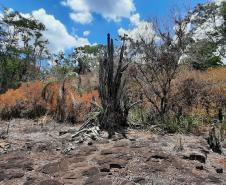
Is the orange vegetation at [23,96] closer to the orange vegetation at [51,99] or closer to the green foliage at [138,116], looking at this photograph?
the orange vegetation at [51,99]

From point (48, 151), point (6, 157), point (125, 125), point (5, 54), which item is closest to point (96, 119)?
point (125, 125)

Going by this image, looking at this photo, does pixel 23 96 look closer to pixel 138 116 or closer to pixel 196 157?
pixel 138 116

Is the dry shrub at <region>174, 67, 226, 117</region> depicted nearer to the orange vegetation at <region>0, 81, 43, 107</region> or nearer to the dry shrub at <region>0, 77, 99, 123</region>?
the dry shrub at <region>0, 77, 99, 123</region>

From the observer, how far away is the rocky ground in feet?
19.0

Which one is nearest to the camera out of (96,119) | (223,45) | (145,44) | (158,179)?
(158,179)

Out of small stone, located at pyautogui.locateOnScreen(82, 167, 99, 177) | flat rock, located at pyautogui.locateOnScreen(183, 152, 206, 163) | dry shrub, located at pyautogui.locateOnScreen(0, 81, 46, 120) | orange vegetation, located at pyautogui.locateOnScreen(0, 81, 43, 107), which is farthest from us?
orange vegetation, located at pyautogui.locateOnScreen(0, 81, 43, 107)

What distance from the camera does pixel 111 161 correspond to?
20.8 feet

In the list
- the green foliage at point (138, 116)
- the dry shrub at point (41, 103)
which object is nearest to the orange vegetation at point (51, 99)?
the dry shrub at point (41, 103)

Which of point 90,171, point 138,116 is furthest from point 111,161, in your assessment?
point 138,116

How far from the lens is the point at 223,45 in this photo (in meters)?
28.4

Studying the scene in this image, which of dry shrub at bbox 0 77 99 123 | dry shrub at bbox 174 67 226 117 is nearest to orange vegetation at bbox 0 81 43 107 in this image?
dry shrub at bbox 0 77 99 123

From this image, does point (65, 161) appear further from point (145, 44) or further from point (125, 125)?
point (145, 44)

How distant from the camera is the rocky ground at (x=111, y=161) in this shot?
19.0 ft

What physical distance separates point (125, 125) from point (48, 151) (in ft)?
8.02
